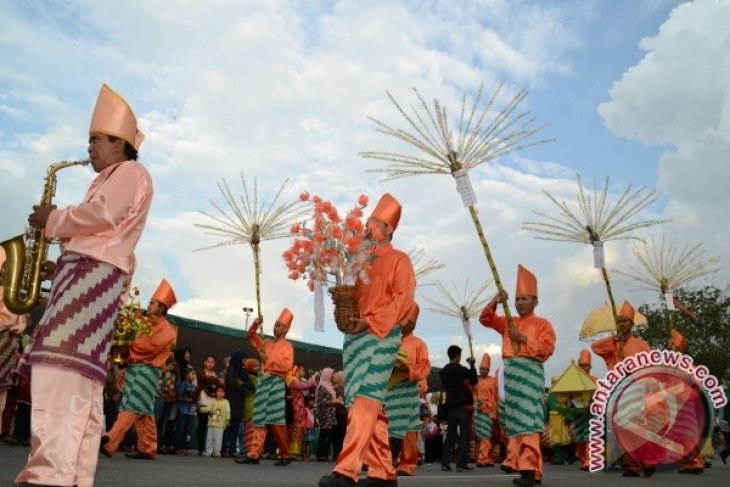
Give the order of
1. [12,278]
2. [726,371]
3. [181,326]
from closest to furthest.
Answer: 1. [12,278]
2. [181,326]
3. [726,371]

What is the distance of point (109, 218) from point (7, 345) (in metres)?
4.40

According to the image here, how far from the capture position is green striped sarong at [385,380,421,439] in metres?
7.87

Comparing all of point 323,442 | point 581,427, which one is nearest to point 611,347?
point 581,427

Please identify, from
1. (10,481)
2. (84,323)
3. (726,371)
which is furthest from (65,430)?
(726,371)

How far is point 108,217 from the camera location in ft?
11.5

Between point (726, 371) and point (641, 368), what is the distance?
1382 inches

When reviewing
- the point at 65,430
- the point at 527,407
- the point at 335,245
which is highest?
the point at 335,245

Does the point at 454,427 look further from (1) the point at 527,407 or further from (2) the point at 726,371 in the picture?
(2) the point at 726,371

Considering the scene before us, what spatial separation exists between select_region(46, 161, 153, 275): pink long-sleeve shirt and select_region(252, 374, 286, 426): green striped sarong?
22.4 feet

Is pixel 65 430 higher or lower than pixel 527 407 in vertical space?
lower

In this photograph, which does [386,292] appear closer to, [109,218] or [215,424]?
[109,218]

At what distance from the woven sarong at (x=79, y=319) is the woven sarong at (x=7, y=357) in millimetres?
3890

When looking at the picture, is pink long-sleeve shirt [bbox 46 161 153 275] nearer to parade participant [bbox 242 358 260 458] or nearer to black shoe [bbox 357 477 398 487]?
black shoe [bbox 357 477 398 487]

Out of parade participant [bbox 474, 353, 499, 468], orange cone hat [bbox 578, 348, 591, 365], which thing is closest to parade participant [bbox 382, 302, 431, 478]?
parade participant [bbox 474, 353, 499, 468]
